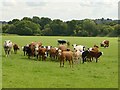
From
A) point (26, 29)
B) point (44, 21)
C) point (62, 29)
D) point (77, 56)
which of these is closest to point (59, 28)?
point (62, 29)

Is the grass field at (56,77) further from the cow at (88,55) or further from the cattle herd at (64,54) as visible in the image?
the cow at (88,55)

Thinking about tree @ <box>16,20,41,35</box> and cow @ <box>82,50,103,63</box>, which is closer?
cow @ <box>82,50,103,63</box>

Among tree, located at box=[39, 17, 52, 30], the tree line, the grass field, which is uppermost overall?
tree, located at box=[39, 17, 52, 30]

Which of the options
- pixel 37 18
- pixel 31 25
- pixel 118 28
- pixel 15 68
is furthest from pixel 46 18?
pixel 15 68

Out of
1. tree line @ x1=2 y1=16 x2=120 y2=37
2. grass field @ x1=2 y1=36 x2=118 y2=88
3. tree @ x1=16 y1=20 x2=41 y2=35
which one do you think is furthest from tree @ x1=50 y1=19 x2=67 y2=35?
grass field @ x1=2 y1=36 x2=118 y2=88

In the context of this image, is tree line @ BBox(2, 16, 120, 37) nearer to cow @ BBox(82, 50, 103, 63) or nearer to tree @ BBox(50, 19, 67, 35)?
tree @ BBox(50, 19, 67, 35)

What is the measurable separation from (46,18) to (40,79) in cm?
12852

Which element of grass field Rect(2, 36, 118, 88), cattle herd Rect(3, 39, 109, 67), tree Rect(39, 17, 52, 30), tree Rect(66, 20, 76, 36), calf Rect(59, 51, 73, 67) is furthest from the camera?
tree Rect(39, 17, 52, 30)

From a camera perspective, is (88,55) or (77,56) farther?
(88,55)

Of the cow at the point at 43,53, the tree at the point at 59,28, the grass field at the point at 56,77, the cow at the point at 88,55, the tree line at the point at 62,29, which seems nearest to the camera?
the grass field at the point at 56,77

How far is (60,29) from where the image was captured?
121 metres

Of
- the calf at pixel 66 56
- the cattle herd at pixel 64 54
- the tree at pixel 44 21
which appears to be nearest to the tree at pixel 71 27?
the tree at pixel 44 21

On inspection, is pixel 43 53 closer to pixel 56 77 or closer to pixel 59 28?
pixel 56 77

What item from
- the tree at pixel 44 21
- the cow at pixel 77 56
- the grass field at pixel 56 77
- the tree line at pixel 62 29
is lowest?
the grass field at pixel 56 77
